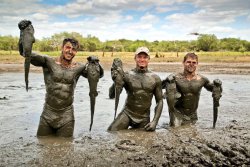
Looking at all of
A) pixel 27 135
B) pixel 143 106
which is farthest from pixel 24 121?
pixel 143 106

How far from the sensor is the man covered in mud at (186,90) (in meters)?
6.11

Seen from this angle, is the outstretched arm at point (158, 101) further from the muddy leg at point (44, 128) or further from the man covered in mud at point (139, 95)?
the muddy leg at point (44, 128)

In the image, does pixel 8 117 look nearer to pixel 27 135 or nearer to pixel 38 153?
pixel 27 135

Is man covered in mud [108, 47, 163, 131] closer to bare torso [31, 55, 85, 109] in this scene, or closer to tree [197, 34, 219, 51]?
bare torso [31, 55, 85, 109]

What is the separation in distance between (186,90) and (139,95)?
997mm

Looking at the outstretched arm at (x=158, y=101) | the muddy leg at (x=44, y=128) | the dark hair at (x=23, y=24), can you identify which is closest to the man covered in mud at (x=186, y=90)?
the outstretched arm at (x=158, y=101)

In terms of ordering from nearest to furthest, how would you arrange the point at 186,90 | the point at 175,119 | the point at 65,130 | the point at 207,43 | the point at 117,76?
the point at 65,130
the point at 117,76
the point at 175,119
the point at 186,90
the point at 207,43

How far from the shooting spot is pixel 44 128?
5312 millimetres

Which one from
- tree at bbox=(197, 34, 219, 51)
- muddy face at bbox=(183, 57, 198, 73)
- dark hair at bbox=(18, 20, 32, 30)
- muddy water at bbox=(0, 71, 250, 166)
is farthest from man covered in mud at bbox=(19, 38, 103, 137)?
tree at bbox=(197, 34, 219, 51)

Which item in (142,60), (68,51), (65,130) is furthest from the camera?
(142,60)

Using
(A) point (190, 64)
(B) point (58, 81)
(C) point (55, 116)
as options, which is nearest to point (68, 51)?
(B) point (58, 81)

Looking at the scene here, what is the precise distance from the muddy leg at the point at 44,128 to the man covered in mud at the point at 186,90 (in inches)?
82.0

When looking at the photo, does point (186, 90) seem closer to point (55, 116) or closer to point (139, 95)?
point (139, 95)

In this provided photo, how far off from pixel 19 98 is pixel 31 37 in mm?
6797
